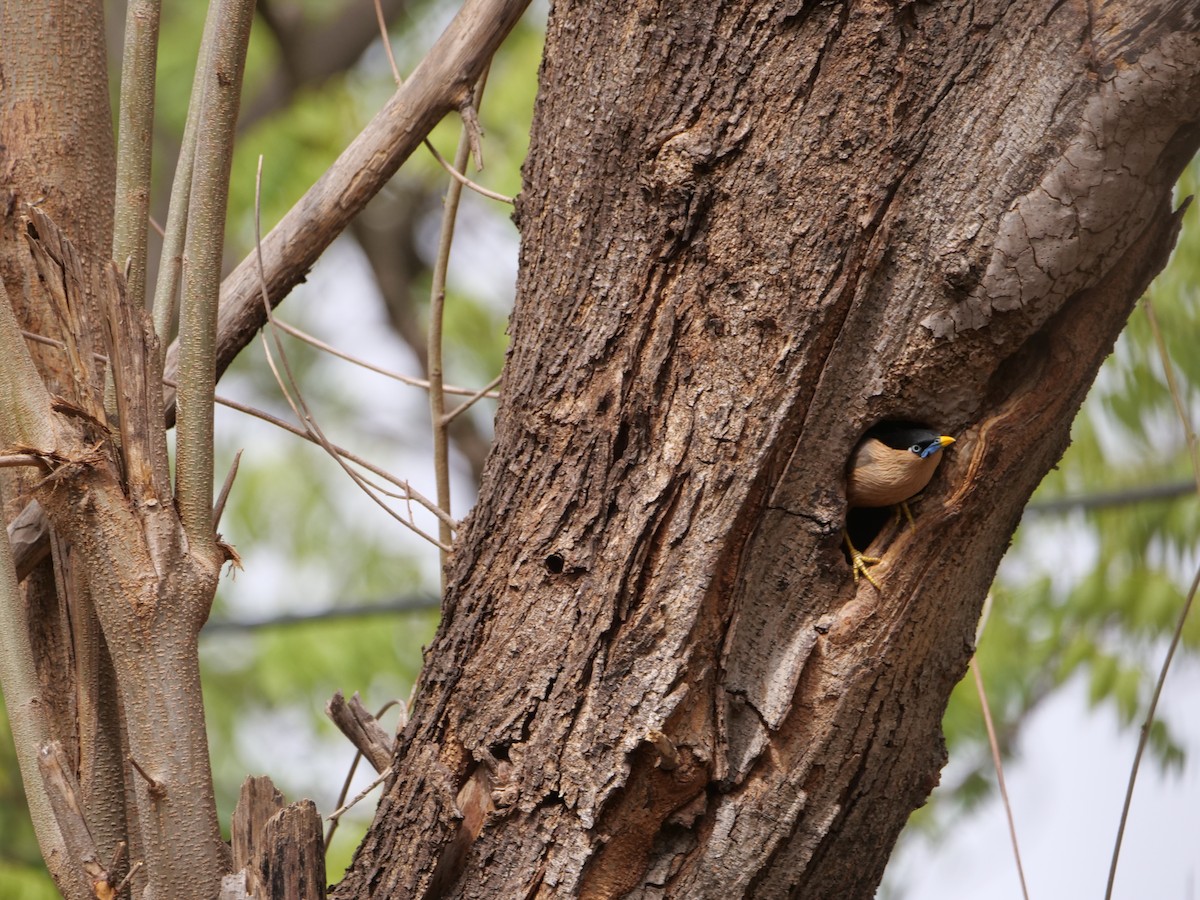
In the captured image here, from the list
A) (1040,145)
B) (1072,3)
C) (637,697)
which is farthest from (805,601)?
(1072,3)

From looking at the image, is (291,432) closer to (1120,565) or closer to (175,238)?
(175,238)

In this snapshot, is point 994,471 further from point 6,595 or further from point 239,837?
point 6,595

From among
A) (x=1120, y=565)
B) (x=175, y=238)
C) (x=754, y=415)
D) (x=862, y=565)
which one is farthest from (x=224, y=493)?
(x=1120, y=565)

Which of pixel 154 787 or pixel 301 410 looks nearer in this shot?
pixel 154 787

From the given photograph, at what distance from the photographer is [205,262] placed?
1.44 metres

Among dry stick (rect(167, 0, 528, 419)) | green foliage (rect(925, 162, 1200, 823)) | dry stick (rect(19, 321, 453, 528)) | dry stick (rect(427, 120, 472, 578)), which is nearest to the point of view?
dry stick (rect(19, 321, 453, 528))

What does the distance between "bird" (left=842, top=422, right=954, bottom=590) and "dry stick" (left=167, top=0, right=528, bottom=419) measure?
82 cm

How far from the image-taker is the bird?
1.47m

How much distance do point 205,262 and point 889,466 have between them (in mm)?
Answer: 935

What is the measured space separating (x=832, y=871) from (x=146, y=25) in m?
1.51

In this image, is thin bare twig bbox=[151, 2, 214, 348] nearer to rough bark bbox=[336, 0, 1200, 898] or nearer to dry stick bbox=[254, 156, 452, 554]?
dry stick bbox=[254, 156, 452, 554]

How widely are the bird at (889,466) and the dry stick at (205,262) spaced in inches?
33.9

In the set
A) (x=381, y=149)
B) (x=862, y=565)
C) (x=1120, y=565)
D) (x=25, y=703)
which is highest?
(x=1120, y=565)

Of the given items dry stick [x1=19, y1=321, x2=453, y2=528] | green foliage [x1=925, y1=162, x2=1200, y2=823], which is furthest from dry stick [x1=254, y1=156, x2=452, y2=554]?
green foliage [x1=925, y1=162, x2=1200, y2=823]
